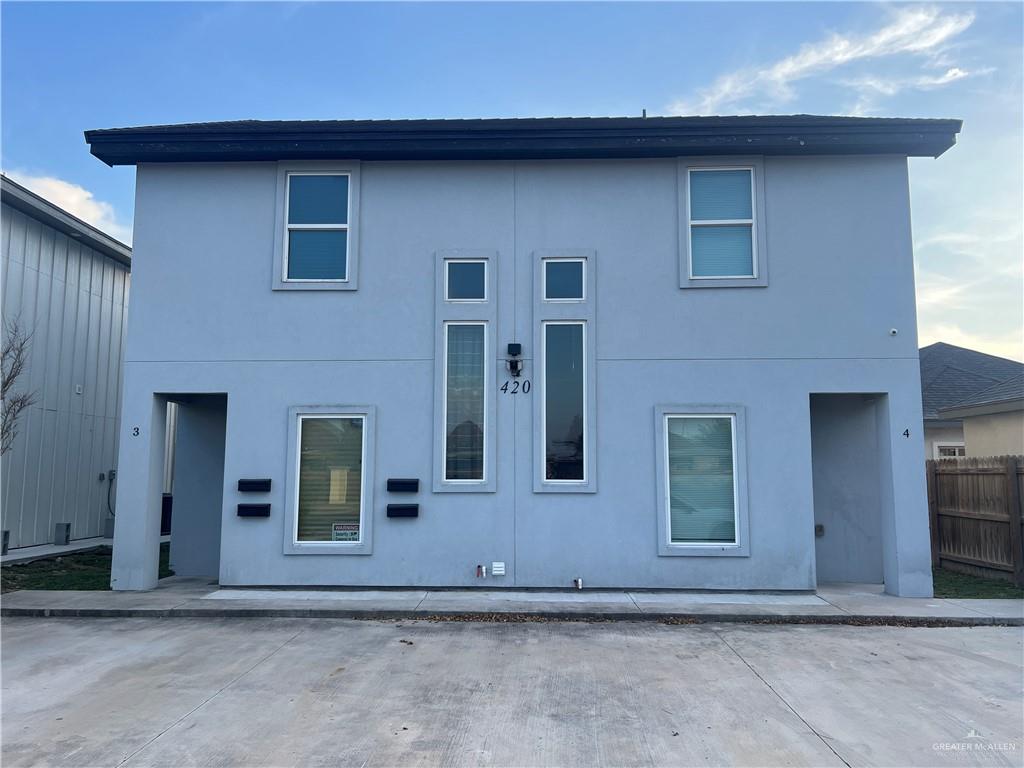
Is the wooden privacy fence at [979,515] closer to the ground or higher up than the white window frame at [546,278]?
closer to the ground

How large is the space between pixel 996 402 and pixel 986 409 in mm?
387

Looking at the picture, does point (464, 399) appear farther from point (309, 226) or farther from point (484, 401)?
point (309, 226)

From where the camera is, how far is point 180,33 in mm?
11594

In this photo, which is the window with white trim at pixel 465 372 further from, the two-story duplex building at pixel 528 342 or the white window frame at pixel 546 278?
the white window frame at pixel 546 278

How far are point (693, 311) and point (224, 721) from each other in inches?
271

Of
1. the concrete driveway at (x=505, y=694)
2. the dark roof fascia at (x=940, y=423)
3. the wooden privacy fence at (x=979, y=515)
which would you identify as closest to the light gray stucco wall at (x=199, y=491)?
the concrete driveway at (x=505, y=694)

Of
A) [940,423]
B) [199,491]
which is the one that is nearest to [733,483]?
[199,491]

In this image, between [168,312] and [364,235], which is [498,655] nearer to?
[364,235]

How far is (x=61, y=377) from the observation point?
12.4 metres

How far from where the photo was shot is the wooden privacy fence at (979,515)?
29.5 feet

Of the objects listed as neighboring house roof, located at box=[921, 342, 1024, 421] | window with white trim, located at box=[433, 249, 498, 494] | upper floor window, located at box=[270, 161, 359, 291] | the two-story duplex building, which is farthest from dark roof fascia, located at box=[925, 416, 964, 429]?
upper floor window, located at box=[270, 161, 359, 291]

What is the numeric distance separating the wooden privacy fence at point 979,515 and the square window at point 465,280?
24.5 ft

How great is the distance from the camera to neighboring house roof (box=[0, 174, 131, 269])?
10.6m

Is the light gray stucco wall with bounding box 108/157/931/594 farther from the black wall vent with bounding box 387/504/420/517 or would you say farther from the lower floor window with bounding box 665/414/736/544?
the lower floor window with bounding box 665/414/736/544
